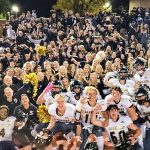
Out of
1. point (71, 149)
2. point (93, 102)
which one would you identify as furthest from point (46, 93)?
point (71, 149)

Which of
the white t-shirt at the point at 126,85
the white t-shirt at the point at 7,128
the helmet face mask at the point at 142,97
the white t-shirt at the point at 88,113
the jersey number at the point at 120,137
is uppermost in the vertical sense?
the white t-shirt at the point at 126,85

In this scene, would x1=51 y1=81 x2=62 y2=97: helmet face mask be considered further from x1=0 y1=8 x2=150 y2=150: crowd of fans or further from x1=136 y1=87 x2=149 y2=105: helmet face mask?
x1=136 y1=87 x2=149 y2=105: helmet face mask

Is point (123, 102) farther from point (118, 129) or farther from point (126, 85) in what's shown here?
point (126, 85)

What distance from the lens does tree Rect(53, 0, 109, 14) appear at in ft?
119

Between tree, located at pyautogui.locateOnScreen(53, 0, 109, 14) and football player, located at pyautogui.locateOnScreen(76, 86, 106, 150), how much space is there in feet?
91.9

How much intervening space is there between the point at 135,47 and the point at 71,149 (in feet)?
32.7

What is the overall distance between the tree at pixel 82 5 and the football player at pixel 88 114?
28.0 m

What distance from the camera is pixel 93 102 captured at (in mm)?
8180

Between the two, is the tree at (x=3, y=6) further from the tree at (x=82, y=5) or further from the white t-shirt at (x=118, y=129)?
the white t-shirt at (x=118, y=129)

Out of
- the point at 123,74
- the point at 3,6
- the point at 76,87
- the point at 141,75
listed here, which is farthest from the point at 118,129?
the point at 3,6

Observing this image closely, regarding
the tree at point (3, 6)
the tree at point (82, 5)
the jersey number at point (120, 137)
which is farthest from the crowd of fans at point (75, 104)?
the tree at point (82, 5)

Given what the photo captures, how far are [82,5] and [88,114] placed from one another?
28.5 m

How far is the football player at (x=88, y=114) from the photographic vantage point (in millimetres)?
8094

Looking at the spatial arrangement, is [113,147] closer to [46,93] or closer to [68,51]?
[46,93]
